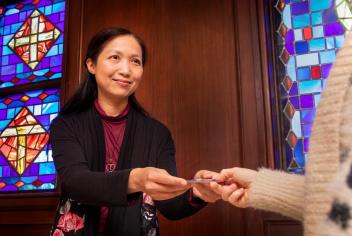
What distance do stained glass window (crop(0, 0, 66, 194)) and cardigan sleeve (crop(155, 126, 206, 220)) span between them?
1.16 meters

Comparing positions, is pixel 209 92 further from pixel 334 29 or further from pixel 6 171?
pixel 6 171

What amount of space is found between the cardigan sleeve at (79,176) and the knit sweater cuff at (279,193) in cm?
35

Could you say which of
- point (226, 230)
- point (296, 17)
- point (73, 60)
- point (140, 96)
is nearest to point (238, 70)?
point (296, 17)

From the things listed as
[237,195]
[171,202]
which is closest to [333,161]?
[237,195]

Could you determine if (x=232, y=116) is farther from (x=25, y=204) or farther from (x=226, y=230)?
(x=25, y=204)

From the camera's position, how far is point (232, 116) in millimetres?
1772

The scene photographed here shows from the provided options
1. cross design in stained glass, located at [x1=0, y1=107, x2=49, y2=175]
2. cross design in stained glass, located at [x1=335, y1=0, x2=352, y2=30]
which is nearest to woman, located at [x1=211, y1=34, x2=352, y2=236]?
cross design in stained glass, located at [x1=335, y1=0, x2=352, y2=30]

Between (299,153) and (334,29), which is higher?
(334,29)

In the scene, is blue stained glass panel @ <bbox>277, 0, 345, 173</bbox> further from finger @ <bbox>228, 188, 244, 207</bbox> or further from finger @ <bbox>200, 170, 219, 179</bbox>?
finger @ <bbox>228, 188, 244, 207</bbox>

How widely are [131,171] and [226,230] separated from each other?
950mm

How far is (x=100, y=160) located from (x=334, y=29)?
119 centimetres

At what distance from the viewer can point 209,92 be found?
1.84m

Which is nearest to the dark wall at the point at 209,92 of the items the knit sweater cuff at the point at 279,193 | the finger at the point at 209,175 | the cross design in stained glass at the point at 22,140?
the cross design in stained glass at the point at 22,140

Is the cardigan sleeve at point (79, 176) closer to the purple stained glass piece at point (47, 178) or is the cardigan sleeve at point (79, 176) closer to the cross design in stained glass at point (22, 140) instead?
the purple stained glass piece at point (47, 178)
